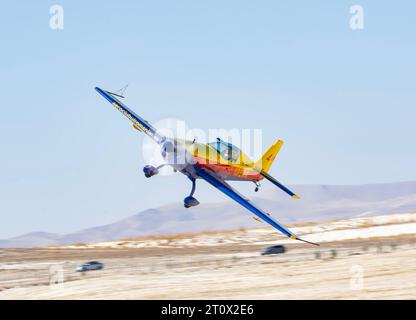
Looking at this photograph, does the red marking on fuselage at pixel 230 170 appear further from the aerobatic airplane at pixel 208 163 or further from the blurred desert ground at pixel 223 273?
the blurred desert ground at pixel 223 273

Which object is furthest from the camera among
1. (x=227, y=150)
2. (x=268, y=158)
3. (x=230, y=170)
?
(x=268, y=158)

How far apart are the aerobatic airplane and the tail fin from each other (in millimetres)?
2092

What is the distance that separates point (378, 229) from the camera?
164ft

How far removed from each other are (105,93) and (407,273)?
76.1 ft

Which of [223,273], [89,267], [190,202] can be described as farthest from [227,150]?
[89,267]

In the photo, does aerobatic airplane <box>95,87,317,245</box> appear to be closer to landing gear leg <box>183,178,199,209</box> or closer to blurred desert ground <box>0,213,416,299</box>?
landing gear leg <box>183,178,199,209</box>

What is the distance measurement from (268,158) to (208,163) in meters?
8.68

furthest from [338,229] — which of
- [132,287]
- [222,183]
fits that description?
[132,287]

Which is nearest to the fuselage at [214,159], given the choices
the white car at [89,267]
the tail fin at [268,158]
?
the tail fin at [268,158]

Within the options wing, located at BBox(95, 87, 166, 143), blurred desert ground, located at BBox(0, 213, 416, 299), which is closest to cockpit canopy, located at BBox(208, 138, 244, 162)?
wing, located at BBox(95, 87, 166, 143)

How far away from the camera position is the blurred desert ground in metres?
23.7

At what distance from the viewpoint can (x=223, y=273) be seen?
2842cm

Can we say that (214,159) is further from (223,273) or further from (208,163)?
(223,273)
